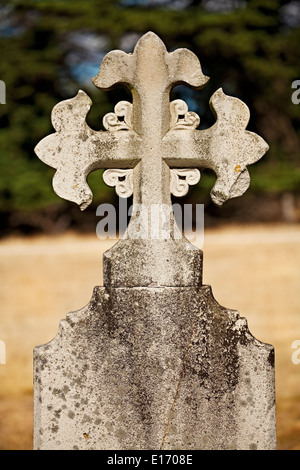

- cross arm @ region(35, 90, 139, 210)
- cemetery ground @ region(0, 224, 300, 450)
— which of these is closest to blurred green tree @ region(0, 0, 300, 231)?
cemetery ground @ region(0, 224, 300, 450)

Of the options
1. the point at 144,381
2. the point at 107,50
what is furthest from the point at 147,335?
the point at 107,50

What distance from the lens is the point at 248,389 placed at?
2.46m

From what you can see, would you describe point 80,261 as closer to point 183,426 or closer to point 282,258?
point 282,258

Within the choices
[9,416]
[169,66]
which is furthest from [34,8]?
[169,66]

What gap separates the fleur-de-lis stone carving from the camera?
2488 mm

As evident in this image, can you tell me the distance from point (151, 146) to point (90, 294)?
7704 millimetres

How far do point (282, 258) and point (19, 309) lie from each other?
512 cm

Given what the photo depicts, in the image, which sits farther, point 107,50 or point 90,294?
point 107,50

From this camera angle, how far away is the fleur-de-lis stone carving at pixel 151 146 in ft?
8.16

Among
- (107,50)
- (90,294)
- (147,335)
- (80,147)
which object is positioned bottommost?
(147,335)

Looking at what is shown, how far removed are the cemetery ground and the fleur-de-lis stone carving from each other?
2.76 meters

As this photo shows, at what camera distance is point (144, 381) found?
2424 mm

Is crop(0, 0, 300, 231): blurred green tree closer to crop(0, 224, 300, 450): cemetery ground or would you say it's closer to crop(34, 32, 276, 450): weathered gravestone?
crop(0, 224, 300, 450): cemetery ground

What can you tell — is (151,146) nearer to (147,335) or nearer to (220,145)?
(220,145)
